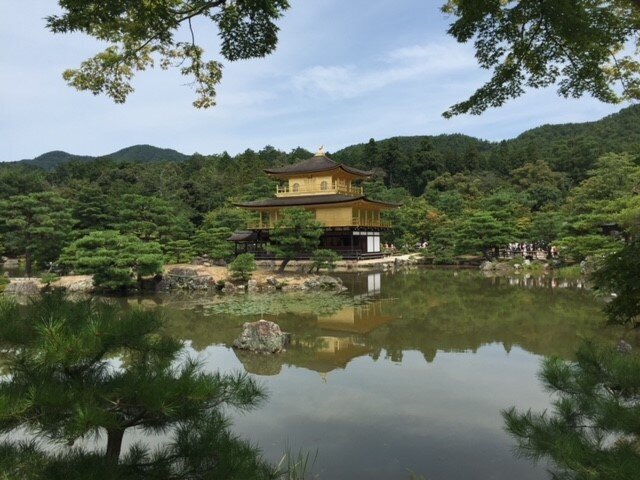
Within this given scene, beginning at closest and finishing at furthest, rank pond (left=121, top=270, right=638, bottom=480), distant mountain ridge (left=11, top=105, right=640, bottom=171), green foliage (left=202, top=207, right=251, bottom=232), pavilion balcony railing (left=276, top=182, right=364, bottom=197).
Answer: pond (left=121, top=270, right=638, bottom=480)
pavilion balcony railing (left=276, top=182, right=364, bottom=197)
green foliage (left=202, top=207, right=251, bottom=232)
distant mountain ridge (left=11, top=105, right=640, bottom=171)

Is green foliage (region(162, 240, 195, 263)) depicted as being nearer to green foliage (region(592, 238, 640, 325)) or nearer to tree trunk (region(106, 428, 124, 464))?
tree trunk (region(106, 428, 124, 464))

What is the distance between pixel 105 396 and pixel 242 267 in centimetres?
1523

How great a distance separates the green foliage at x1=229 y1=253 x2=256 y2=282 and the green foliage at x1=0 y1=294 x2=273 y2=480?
14700 millimetres

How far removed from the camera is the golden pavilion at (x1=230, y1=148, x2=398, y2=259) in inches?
930

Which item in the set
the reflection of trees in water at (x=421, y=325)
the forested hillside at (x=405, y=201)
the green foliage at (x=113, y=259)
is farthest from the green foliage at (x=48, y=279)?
the reflection of trees in water at (x=421, y=325)

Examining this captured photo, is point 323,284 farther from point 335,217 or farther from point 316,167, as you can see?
point 316,167

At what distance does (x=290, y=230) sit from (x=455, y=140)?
72.6 meters

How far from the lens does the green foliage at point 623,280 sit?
7.98ft

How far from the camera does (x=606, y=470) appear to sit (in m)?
1.77

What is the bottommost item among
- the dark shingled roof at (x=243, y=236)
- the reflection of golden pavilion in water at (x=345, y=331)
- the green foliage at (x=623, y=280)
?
the reflection of golden pavilion in water at (x=345, y=331)

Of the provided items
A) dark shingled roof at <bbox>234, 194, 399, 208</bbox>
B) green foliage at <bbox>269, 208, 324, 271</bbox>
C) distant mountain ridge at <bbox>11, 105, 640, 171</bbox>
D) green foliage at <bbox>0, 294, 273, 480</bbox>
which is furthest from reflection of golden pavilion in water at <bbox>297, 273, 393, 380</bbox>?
distant mountain ridge at <bbox>11, 105, 640, 171</bbox>

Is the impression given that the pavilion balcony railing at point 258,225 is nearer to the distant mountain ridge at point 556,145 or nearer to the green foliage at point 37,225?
Answer: the green foliage at point 37,225

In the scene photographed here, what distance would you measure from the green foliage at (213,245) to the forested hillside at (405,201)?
0.20 ft

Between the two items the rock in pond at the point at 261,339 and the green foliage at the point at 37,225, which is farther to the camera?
the green foliage at the point at 37,225
